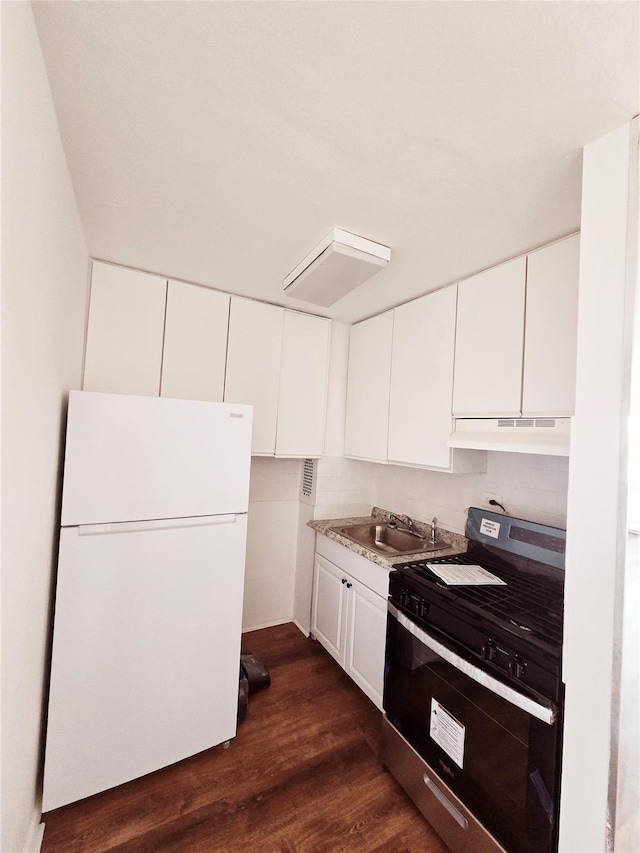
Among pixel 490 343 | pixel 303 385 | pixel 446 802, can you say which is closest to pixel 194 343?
pixel 303 385

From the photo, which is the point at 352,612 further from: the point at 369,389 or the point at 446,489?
the point at 369,389

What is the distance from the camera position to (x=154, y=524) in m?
1.58

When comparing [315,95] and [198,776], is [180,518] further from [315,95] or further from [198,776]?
[315,95]

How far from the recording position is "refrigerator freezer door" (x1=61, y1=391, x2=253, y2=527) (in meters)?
1.45

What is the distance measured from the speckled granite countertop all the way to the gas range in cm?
6

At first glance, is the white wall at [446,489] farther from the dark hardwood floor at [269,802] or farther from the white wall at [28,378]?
the white wall at [28,378]

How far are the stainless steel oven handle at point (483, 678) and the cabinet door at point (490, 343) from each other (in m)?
1.00

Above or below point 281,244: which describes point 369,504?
below

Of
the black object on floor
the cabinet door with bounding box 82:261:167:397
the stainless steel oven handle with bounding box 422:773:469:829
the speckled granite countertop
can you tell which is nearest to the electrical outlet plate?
the speckled granite countertop

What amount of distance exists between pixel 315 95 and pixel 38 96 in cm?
65

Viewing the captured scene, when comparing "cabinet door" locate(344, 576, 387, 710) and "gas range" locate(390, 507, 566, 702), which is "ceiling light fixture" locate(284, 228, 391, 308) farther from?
"cabinet door" locate(344, 576, 387, 710)

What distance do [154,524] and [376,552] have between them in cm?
112

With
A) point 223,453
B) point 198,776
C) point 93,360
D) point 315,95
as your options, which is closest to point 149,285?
point 93,360

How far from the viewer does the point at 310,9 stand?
2.34 ft
